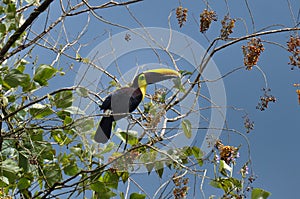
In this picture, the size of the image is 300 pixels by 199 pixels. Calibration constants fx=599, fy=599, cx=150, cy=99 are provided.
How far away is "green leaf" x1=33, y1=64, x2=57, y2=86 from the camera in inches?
66.2

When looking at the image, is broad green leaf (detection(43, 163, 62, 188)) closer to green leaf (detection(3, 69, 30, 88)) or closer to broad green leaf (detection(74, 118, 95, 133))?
broad green leaf (detection(74, 118, 95, 133))

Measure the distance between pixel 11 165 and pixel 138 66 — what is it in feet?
1.46

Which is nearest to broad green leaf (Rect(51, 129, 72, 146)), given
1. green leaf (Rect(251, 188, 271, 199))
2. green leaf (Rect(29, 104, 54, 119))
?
green leaf (Rect(29, 104, 54, 119))

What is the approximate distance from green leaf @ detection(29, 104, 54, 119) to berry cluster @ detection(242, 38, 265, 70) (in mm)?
579

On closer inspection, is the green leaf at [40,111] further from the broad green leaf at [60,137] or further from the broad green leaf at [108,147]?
the broad green leaf at [108,147]

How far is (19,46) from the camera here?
1799 mm

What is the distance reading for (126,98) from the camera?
1.61 metres

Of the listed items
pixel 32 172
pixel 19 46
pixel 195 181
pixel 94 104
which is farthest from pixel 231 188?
pixel 19 46

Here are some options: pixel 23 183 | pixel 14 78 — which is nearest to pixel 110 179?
pixel 23 183

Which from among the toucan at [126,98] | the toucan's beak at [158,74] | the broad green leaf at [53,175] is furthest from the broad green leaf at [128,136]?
the broad green leaf at [53,175]

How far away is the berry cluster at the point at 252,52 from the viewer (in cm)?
159

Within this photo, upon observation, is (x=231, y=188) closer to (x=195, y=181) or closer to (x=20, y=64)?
(x=195, y=181)

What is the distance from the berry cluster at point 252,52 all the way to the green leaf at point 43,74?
20.9 inches

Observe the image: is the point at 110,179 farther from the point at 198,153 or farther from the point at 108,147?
the point at 198,153
